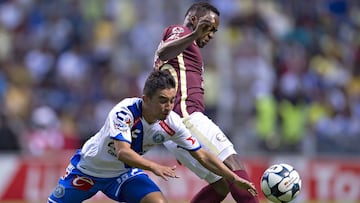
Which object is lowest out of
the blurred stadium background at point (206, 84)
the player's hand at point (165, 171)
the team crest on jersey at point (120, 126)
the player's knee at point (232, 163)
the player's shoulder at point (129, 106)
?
the blurred stadium background at point (206, 84)

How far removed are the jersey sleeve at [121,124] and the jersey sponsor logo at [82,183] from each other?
838 millimetres

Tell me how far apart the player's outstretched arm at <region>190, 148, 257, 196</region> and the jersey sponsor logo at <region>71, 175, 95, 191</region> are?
0.98m

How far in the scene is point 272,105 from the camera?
1833cm

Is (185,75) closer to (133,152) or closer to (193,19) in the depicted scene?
(193,19)

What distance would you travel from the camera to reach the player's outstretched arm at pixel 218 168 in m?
8.77

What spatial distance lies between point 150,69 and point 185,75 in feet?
29.0

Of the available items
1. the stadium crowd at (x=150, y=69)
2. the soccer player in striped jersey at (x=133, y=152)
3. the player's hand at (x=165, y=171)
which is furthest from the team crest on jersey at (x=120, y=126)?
the stadium crowd at (x=150, y=69)

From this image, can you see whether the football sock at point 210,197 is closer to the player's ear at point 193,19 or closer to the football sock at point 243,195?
the football sock at point 243,195

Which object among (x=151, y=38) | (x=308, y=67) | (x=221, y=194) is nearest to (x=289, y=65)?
(x=308, y=67)

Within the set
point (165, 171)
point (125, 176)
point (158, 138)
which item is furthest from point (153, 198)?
→ point (165, 171)

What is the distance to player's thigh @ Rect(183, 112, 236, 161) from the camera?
31.2 ft

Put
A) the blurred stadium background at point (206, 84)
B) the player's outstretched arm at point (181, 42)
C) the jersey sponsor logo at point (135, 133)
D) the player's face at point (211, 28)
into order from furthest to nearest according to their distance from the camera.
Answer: the blurred stadium background at point (206, 84)
the player's face at point (211, 28)
the player's outstretched arm at point (181, 42)
the jersey sponsor logo at point (135, 133)

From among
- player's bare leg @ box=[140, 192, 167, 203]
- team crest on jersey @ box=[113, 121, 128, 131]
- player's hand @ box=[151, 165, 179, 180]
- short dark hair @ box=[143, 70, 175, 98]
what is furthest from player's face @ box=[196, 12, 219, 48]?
player's hand @ box=[151, 165, 179, 180]

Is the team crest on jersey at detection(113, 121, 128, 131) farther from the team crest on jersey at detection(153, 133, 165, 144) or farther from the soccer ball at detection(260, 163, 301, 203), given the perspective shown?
the soccer ball at detection(260, 163, 301, 203)
